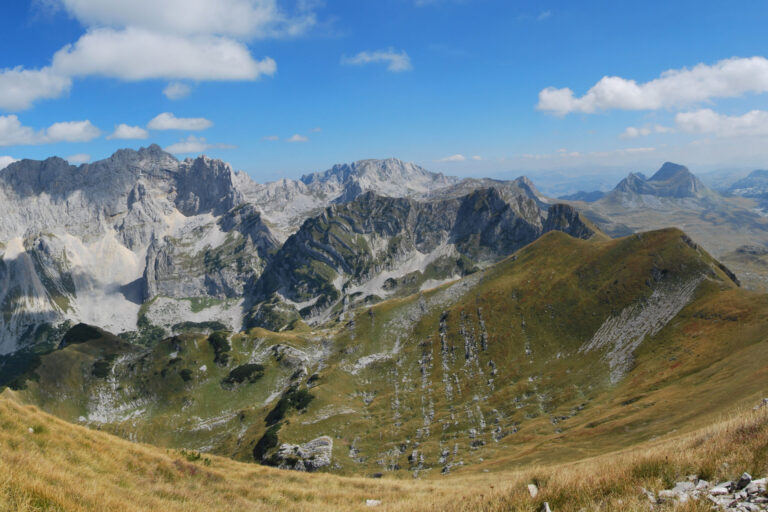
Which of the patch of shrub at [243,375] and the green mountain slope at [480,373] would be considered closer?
the green mountain slope at [480,373]

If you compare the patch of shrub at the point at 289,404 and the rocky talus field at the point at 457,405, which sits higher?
the rocky talus field at the point at 457,405

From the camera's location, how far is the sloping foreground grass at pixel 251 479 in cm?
1009

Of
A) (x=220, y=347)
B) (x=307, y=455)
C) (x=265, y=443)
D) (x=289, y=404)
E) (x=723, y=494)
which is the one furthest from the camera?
(x=220, y=347)

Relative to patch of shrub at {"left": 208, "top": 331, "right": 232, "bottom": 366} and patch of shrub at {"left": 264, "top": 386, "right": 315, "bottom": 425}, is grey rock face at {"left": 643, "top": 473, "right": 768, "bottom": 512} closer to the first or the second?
patch of shrub at {"left": 264, "top": 386, "right": 315, "bottom": 425}

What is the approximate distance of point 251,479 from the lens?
25.5 meters

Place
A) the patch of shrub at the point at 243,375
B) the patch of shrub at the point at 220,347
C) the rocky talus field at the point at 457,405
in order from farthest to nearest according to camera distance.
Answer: the patch of shrub at the point at 220,347
the patch of shrub at the point at 243,375
the rocky talus field at the point at 457,405

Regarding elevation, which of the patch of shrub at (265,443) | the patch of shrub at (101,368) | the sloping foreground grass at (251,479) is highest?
the sloping foreground grass at (251,479)

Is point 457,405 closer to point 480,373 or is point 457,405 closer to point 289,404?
point 480,373

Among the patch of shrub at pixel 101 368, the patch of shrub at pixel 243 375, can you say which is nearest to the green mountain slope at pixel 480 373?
the patch of shrub at pixel 101 368

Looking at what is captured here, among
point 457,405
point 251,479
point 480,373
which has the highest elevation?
point 251,479

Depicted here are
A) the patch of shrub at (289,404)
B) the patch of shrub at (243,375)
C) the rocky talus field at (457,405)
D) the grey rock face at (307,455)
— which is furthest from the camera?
the patch of shrub at (243,375)

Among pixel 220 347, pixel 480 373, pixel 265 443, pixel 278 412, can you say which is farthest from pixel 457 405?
pixel 220 347

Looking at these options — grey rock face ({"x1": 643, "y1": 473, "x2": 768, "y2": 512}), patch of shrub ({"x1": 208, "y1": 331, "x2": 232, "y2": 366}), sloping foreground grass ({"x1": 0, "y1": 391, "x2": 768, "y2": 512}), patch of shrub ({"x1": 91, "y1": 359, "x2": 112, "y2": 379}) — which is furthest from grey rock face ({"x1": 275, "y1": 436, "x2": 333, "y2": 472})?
patch of shrub ({"x1": 91, "y1": 359, "x2": 112, "y2": 379})

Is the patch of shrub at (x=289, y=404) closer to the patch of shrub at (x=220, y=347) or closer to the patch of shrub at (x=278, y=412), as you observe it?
the patch of shrub at (x=278, y=412)
